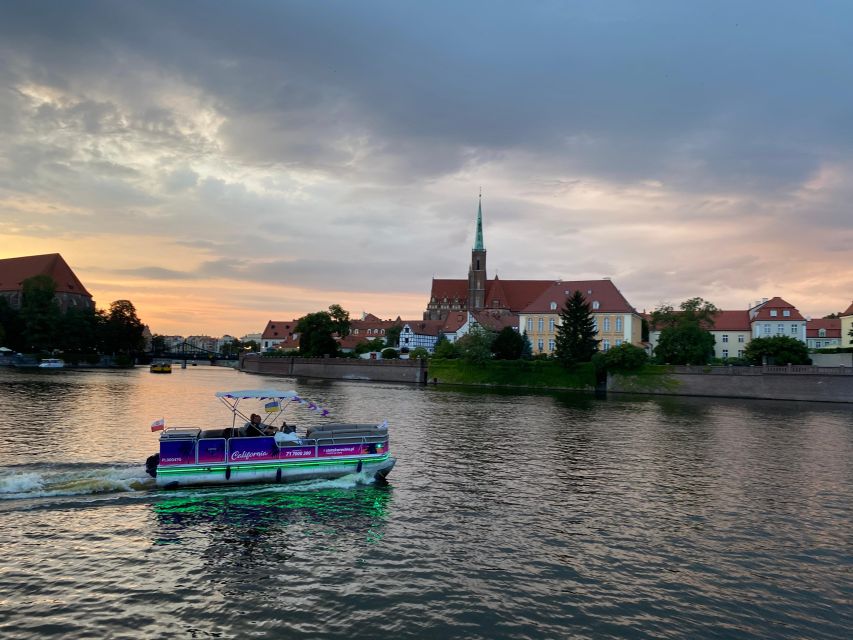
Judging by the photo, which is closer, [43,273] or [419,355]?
[419,355]

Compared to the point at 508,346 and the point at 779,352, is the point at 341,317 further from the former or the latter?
the point at 779,352

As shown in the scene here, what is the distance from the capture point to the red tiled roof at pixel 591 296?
11656 cm

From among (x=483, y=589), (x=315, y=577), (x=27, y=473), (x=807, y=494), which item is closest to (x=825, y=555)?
(x=807, y=494)

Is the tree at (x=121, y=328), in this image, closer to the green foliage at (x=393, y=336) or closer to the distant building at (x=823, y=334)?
the green foliage at (x=393, y=336)

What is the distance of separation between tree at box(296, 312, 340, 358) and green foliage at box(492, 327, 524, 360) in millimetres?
51547

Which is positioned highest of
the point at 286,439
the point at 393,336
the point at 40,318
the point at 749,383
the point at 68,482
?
the point at 40,318

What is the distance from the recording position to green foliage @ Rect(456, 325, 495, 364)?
358 ft

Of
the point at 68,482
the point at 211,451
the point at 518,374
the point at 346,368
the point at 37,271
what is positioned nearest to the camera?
the point at 68,482

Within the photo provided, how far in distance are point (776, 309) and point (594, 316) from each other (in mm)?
38686

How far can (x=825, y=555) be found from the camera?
17.8 meters

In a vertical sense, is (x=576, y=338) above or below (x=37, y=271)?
below

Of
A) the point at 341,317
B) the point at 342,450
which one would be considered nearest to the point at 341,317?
the point at 341,317

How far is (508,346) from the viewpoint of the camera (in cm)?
11206

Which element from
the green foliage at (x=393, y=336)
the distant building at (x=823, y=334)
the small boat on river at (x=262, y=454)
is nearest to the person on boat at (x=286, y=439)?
the small boat on river at (x=262, y=454)
